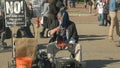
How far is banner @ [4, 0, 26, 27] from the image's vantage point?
10023 mm

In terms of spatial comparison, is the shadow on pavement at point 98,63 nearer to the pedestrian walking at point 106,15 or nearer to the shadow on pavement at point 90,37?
the shadow on pavement at point 90,37

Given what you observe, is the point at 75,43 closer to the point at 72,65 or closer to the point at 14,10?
the point at 72,65

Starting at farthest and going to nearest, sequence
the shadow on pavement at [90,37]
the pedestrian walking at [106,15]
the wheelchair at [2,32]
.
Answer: the pedestrian walking at [106,15]
the shadow on pavement at [90,37]
the wheelchair at [2,32]

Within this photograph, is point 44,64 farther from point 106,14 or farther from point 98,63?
point 106,14

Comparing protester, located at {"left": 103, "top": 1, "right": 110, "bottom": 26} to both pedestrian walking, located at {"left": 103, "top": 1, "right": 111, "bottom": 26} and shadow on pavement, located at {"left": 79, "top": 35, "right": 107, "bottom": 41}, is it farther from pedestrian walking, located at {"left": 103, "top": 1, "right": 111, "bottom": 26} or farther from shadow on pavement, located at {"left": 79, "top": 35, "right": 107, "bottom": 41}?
shadow on pavement, located at {"left": 79, "top": 35, "right": 107, "bottom": 41}

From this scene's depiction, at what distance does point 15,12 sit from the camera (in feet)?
33.5

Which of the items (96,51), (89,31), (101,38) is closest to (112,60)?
(96,51)

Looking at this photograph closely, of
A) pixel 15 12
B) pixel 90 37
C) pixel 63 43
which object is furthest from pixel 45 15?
pixel 15 12

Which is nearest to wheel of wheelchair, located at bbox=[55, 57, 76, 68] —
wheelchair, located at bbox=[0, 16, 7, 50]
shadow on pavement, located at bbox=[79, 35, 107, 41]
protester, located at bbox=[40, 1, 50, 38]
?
wheelchair, located at bbox=[0, 16, 7, 50]

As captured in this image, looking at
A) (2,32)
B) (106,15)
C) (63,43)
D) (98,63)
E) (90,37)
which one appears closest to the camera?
(63,43)

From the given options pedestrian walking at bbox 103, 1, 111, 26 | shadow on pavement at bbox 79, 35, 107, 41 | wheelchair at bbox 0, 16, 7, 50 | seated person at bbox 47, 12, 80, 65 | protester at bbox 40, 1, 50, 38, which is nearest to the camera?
seated person at bbox 47, 12, 80, 65

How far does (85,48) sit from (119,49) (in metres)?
1.02

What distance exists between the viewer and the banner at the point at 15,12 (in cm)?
1002

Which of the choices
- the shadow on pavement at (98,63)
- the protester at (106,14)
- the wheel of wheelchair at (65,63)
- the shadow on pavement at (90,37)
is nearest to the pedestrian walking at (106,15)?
the protester at (106,14)
